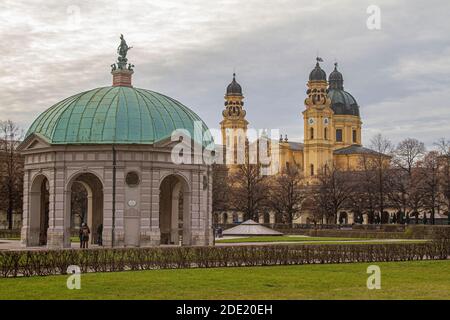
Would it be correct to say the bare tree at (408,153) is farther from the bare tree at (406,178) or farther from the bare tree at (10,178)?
the bare tree at (10,178)

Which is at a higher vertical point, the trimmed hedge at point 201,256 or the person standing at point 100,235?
the person standing at point 100,235

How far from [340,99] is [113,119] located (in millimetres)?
124984

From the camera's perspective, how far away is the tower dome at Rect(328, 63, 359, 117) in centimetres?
16850

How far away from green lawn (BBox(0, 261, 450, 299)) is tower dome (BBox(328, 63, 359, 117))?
136m

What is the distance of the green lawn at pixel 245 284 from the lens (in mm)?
22969

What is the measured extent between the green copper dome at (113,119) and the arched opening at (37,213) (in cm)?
361

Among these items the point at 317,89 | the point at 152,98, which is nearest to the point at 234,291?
the point at 152,98

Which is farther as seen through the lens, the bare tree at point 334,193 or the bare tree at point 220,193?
the bare tree at point 220,193

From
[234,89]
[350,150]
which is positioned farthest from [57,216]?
[234,89]

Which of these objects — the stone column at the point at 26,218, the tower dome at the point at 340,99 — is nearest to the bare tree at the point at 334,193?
the tower dome at the point at 340,99

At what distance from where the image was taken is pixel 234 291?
2411 centimetres

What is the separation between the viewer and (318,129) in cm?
15662

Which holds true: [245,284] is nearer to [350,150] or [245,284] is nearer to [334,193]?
[334,193]

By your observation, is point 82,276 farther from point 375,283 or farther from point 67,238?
point 67,238
